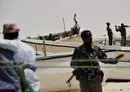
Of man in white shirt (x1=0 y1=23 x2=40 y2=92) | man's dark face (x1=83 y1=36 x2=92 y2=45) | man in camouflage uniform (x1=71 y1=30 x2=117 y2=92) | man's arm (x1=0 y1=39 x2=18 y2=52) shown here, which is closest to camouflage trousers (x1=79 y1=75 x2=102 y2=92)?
man in camouflage uniform (x1=71 y1=30 x2=117 y2=92)

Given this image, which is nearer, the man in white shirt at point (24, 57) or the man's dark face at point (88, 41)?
the man in white shirt at point (24, 57)

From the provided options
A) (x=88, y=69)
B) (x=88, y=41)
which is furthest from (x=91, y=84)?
(x=88, y=41)

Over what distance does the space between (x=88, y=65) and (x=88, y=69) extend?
0.05m

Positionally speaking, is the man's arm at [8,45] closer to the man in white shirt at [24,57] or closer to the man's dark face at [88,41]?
the man in white shirt at [24,57]

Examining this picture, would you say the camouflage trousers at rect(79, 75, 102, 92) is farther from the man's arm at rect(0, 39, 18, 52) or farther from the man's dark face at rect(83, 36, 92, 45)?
the man's arm at rect(0, 39, 18, 52)

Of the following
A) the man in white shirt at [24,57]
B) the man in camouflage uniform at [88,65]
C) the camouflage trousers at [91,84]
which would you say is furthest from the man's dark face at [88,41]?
the man in white shirt at [24,57]

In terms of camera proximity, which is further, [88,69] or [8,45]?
[88,69]

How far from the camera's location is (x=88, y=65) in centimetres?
528

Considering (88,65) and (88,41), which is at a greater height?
(88,41)

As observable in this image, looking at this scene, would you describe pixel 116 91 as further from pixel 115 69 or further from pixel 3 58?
pixel 3 58

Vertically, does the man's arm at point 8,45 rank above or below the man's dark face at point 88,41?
above

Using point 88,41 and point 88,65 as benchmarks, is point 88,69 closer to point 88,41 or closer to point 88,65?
point 88,65

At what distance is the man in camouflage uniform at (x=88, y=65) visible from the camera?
5.28 m

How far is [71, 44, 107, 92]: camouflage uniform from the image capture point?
528 cm
